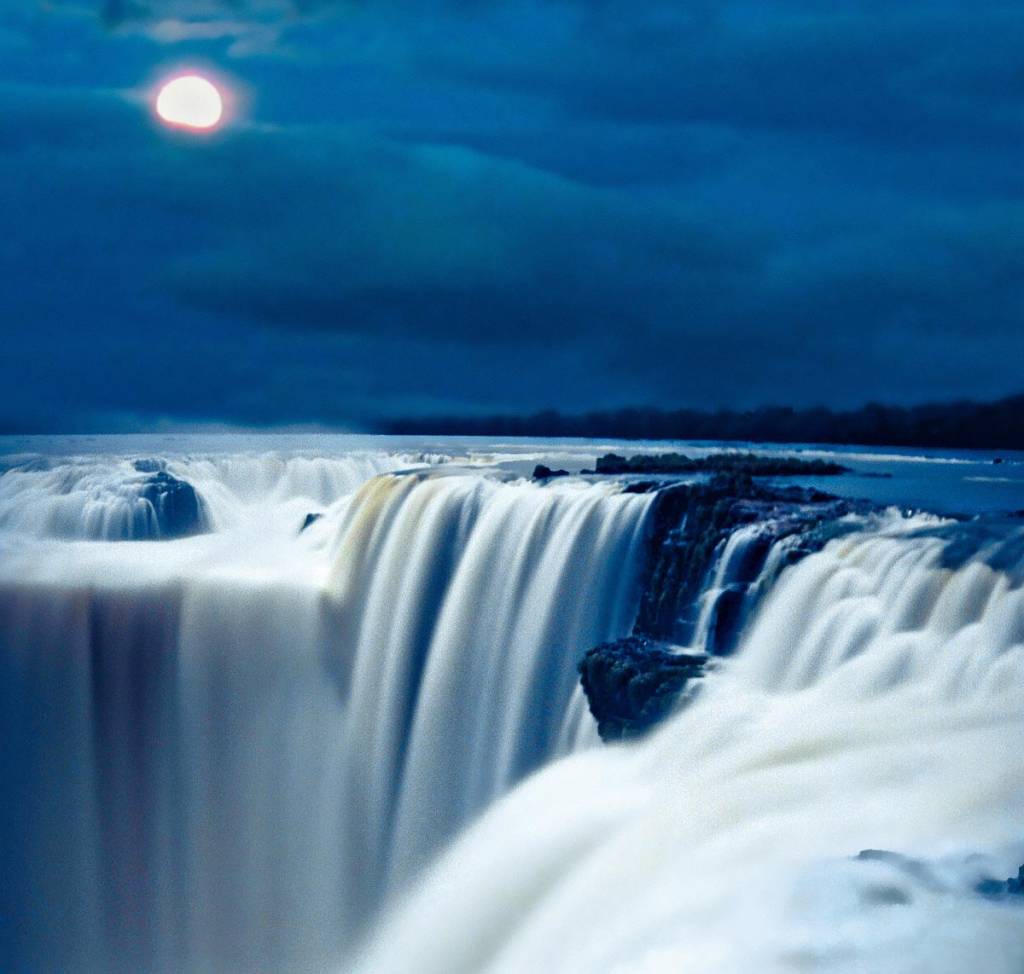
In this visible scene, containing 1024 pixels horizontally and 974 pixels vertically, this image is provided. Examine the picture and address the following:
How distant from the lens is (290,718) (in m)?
17.2

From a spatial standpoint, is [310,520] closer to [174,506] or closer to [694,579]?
[174,506]

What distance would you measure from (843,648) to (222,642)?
10881mm

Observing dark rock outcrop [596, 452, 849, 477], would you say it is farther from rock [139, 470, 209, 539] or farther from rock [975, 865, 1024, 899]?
rock [975, 865, 1024, 899]

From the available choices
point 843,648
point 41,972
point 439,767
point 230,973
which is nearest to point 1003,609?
point 843,648

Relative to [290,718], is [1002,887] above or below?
above

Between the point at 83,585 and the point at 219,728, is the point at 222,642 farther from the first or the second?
the point at 83,585

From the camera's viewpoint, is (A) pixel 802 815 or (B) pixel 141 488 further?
(B) pixel 141 488

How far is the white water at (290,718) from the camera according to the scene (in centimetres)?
1473

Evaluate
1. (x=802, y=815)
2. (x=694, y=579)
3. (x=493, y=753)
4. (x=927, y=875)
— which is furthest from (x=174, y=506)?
(x=927, y=875)

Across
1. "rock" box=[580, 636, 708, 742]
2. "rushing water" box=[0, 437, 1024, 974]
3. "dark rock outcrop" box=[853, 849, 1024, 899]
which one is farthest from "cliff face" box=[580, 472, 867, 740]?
"dark rock outcrop" box=[853, 849, 1024, 899]

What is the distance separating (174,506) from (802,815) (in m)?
24.8

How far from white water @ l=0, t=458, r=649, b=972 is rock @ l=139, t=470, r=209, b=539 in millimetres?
9705

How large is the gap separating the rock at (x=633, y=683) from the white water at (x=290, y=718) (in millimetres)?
2583

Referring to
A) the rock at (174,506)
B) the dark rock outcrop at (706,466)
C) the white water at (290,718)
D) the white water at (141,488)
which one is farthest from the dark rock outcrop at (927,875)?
the rock at (174,506)
